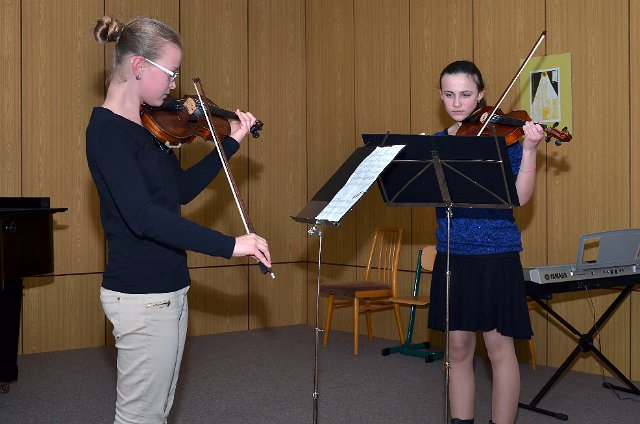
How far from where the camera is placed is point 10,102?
202 inches

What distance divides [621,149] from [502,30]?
1.10m

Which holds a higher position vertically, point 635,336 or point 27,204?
point 27,204

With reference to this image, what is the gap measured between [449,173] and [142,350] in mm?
1152

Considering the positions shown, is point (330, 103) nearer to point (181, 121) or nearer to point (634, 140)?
point (634, 140)

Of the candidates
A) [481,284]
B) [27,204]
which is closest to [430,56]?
[27,204]

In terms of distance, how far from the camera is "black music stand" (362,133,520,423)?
94.0 inches

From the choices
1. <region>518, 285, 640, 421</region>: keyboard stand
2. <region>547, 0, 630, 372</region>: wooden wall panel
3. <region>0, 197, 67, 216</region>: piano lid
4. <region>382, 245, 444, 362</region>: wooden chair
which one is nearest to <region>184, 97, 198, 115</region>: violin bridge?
<region>0, 197, 67, 216</region>: piano lid

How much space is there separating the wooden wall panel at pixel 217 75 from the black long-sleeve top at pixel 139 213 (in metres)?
3.86

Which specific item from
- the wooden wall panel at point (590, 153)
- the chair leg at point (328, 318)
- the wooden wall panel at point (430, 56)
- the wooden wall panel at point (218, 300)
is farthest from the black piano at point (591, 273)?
the wooden wall panel at point (218, 300)

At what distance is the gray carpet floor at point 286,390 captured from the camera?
3.63 m

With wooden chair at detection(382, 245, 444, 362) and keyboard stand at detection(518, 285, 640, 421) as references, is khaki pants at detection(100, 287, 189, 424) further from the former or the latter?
wooden chair at detection(382, 245, 444, 362)

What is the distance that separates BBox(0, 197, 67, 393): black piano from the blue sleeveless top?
2002mm

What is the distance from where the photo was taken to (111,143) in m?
1.78

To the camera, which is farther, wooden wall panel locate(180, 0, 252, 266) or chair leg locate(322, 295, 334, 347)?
wooden wall panel locate(180, 0, 252, 266)
